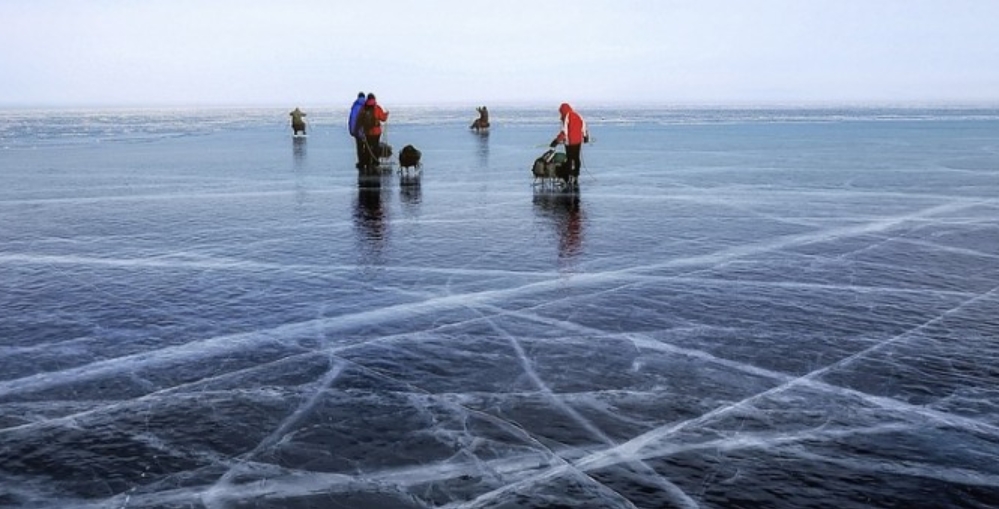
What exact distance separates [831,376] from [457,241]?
7828 mm

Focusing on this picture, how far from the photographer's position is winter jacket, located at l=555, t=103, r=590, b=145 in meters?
19.9

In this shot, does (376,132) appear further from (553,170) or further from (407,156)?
(553,170)

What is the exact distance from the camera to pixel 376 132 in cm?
2494

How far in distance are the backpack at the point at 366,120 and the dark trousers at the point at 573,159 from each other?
19.3 feet

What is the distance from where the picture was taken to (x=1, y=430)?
20.4ft

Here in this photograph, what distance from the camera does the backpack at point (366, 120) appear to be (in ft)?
76.7

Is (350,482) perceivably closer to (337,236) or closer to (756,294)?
(756,294)

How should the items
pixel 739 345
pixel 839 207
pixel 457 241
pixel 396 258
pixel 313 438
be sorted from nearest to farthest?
pixel 313 438 → pixel 739 345 → pixel 396 258 → pixel 457 241 → pixel 839 207

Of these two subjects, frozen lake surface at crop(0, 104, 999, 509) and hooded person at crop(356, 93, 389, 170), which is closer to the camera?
frozen lake surface at crop(0, 104, 999, 509)

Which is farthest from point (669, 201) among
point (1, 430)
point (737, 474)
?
point (1, 430)

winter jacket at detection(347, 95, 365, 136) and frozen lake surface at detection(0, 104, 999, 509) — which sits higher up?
winter jacket at detection(347, 95, 365, 136)

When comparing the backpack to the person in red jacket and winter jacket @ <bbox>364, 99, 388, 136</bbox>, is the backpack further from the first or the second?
the person in red jacket

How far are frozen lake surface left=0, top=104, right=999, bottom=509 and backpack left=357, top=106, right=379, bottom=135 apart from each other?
6.24m

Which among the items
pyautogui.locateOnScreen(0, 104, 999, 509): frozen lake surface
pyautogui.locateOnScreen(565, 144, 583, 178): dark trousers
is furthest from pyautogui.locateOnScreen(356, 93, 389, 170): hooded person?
pyautogui.locateOnScreen(0, 104, 999, 509): frozen lake surface
